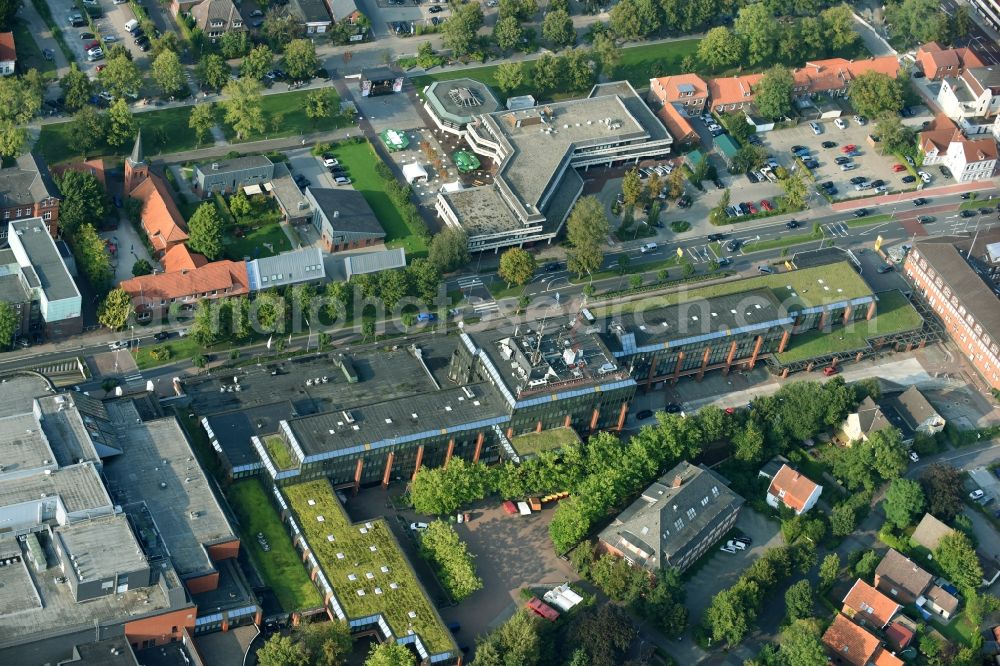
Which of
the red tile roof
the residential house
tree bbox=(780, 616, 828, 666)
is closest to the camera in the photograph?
tree bbox=(780, 616, 828, 666)

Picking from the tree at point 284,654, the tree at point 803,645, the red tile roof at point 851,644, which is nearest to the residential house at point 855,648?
the red tile roof at point 851,644

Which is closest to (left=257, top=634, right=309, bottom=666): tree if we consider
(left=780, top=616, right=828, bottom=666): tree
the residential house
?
(left=780, top=616, right=828, bottom=666): tree

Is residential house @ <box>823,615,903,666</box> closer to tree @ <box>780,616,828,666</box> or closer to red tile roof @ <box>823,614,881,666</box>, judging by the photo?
red tile roof @ <box>823,614,881,666</box>

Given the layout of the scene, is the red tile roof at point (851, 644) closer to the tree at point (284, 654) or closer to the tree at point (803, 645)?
the tree at point (803, 645)

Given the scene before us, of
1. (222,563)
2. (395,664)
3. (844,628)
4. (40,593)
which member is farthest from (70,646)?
(844,628)

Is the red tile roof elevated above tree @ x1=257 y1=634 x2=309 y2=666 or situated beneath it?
situated beneath

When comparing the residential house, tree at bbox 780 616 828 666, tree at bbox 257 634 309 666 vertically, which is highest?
tree at bbox 257 634 309 666

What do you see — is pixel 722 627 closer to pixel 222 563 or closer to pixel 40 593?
pixel 222 563
